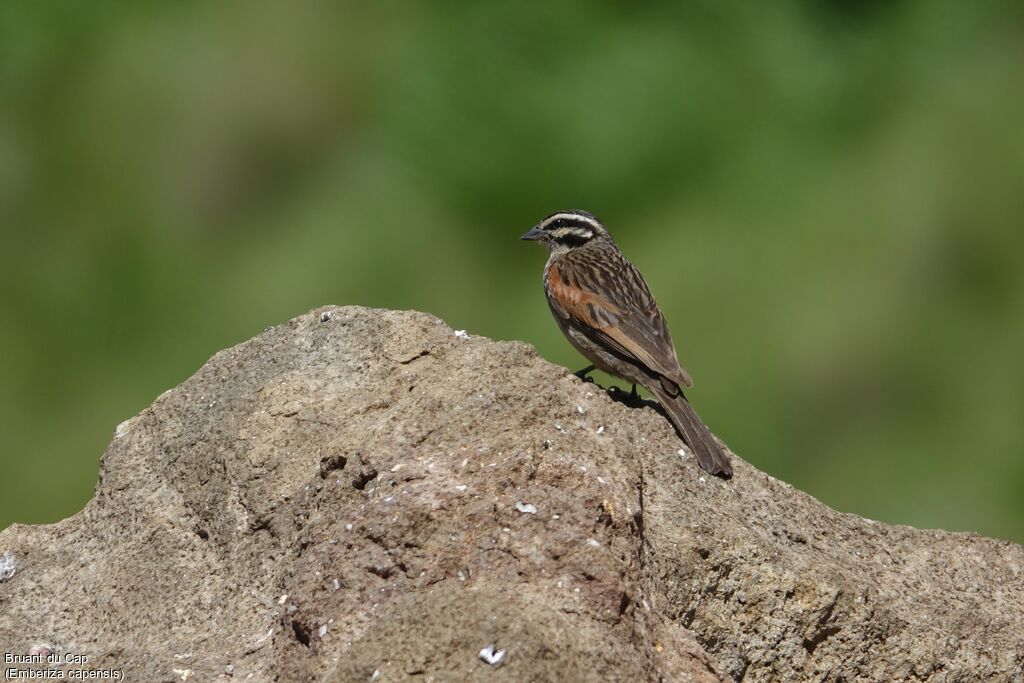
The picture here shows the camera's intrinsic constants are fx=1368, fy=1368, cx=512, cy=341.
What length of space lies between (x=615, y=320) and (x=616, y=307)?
11 centimetres

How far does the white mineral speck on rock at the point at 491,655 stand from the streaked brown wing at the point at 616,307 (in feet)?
8.95

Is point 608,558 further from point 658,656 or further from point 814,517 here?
point 814,517

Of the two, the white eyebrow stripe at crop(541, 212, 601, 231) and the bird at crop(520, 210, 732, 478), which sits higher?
the white eyebrow stripe at crop(541, 212, 601, 231)

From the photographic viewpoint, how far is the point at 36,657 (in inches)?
185

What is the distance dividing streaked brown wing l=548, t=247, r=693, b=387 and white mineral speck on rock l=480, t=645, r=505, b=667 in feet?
8.95

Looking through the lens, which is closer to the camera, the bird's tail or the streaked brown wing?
the bird's tail

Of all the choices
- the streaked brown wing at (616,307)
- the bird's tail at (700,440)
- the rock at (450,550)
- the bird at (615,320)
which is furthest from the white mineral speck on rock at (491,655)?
the streaked brown wing at (616,307)

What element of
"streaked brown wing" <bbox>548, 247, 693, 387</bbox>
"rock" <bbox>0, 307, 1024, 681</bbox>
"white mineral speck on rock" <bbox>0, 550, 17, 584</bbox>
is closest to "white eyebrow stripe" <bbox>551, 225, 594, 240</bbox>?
"streaked brown wing" <bbox>548, 247, 693, 387</bbox>

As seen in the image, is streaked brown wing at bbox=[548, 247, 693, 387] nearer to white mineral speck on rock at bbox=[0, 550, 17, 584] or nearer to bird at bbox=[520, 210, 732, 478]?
bird at bbox=[520, 210, 732, 478]

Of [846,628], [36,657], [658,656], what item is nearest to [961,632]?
[846,628]

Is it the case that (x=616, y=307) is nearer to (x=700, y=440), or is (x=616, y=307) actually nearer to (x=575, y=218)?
(x=575, y=218)

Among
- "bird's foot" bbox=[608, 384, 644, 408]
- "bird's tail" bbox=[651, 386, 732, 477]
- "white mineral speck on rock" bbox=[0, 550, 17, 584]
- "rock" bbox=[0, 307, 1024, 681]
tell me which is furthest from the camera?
"bird's foot" bbox=[608, 384, 644, 408]

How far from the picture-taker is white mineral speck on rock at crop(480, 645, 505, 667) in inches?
150

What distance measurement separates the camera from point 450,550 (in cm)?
422
